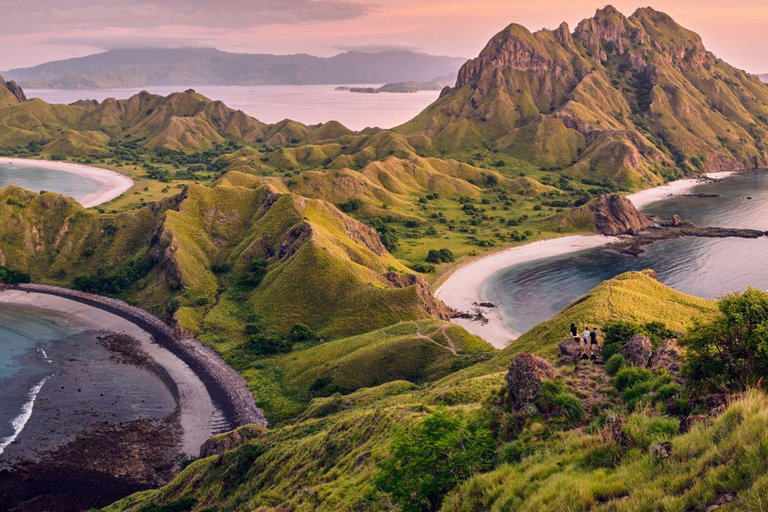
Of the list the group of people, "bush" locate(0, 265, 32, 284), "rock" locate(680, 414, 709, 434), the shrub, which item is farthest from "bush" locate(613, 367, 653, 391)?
"bush" locate(0, 265, 32, 284)

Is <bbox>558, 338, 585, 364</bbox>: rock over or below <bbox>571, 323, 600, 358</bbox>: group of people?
below

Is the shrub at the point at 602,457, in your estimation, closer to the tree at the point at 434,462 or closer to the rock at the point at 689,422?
the rock at the point at 689,422

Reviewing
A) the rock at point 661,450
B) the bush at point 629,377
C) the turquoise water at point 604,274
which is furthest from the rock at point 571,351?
the turquoise water at point 604,274

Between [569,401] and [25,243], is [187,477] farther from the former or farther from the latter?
[25,243]

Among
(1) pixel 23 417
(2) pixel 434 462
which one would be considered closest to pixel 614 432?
(2) pixel 434 462

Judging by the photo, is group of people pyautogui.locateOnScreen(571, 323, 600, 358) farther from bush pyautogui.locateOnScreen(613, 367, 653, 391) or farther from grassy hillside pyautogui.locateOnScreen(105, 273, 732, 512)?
bush pyautogui.locateOnScreen(613, 367, 653, 391)
